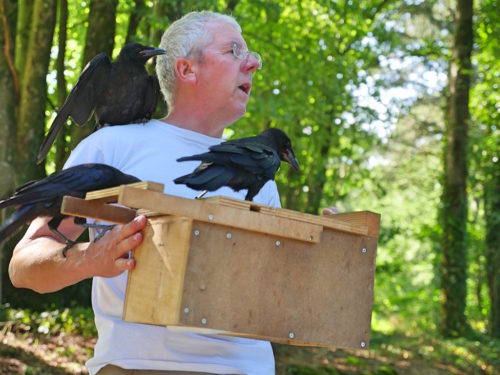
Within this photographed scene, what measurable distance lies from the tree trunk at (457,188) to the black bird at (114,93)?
12153 mm

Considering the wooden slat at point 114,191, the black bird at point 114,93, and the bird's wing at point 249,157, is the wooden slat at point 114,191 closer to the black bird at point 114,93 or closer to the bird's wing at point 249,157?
the bird's wing at point 249,157

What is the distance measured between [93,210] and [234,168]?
2.23ft

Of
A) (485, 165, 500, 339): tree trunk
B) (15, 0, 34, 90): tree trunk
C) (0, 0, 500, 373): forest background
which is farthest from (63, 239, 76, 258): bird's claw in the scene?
(485, 165, 500, 339): tree trunk

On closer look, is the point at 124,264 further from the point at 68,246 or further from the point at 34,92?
the point at 34,92

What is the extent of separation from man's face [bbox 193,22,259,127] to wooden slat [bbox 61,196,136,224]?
3.76 ft

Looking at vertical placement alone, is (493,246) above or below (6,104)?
above

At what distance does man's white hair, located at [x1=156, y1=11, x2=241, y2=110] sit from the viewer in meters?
4.11

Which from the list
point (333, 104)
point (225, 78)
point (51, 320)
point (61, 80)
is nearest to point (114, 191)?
point (225, 78)

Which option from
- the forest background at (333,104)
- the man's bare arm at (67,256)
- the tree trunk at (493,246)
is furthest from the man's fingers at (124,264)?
the tree trunk at (493,246)

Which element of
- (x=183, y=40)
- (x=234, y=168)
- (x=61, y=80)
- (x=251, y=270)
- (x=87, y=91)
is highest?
(x=61, y=80)

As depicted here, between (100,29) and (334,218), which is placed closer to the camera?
(334,218)

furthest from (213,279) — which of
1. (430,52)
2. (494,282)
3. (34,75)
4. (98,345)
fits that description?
(430,52)

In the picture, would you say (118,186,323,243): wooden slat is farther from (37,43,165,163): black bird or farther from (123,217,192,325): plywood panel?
(37,43,165,163): black bird

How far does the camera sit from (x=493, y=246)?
704 inches
